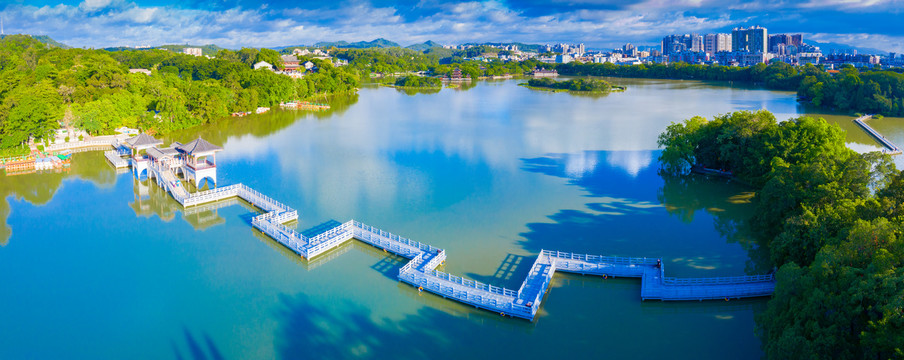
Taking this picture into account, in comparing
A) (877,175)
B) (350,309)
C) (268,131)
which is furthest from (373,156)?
(877,175)

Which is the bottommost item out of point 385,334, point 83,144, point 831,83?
point 385,334

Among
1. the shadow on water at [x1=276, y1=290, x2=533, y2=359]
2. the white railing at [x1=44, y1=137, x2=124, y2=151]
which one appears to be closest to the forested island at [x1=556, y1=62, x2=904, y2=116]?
the shadow on water at [x1=276, y1=290, x2=533, y2=359]

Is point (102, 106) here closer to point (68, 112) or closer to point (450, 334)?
point (68, 112)

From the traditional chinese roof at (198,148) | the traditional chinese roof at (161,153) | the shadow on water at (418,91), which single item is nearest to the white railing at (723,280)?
the traditional chinese roof at (198,148)

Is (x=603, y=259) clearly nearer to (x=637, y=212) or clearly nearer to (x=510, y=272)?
(x=510, y=272)

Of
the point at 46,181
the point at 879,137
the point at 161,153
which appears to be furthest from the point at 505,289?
the point at 879,137
